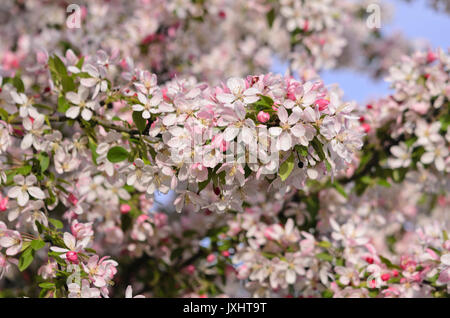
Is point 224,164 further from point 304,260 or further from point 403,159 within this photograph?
point 403,159

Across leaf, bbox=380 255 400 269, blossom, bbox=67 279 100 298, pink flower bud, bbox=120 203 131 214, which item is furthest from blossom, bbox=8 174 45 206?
leaf, bbox=380 255 400 269

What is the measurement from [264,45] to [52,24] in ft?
6.16

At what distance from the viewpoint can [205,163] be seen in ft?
5.49

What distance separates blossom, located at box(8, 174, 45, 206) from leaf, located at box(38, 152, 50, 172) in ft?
0.24

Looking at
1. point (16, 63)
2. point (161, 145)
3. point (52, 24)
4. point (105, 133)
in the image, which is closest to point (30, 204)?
point (105, 133)

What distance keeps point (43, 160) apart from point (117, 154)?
33 cm

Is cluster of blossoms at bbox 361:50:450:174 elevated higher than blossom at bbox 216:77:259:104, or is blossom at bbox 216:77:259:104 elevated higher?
cluster of blossoms at bbox 361:50:450:174

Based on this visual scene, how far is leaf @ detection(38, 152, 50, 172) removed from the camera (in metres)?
2.14

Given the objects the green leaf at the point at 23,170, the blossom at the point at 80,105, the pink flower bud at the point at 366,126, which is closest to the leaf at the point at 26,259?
the green leaf at the point at 23,170

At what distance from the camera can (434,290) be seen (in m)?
2.28

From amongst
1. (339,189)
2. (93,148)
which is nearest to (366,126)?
(339,189)

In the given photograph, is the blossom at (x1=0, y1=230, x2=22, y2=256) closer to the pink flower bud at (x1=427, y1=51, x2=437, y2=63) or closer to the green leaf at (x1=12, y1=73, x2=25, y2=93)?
the green leaf at (x1=12, y1=73, x2=25, y2=93)

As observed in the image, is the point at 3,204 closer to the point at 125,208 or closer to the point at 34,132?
the point at 34,132

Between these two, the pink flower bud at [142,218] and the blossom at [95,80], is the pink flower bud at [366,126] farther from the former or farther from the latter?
the blossom at [95,80]
